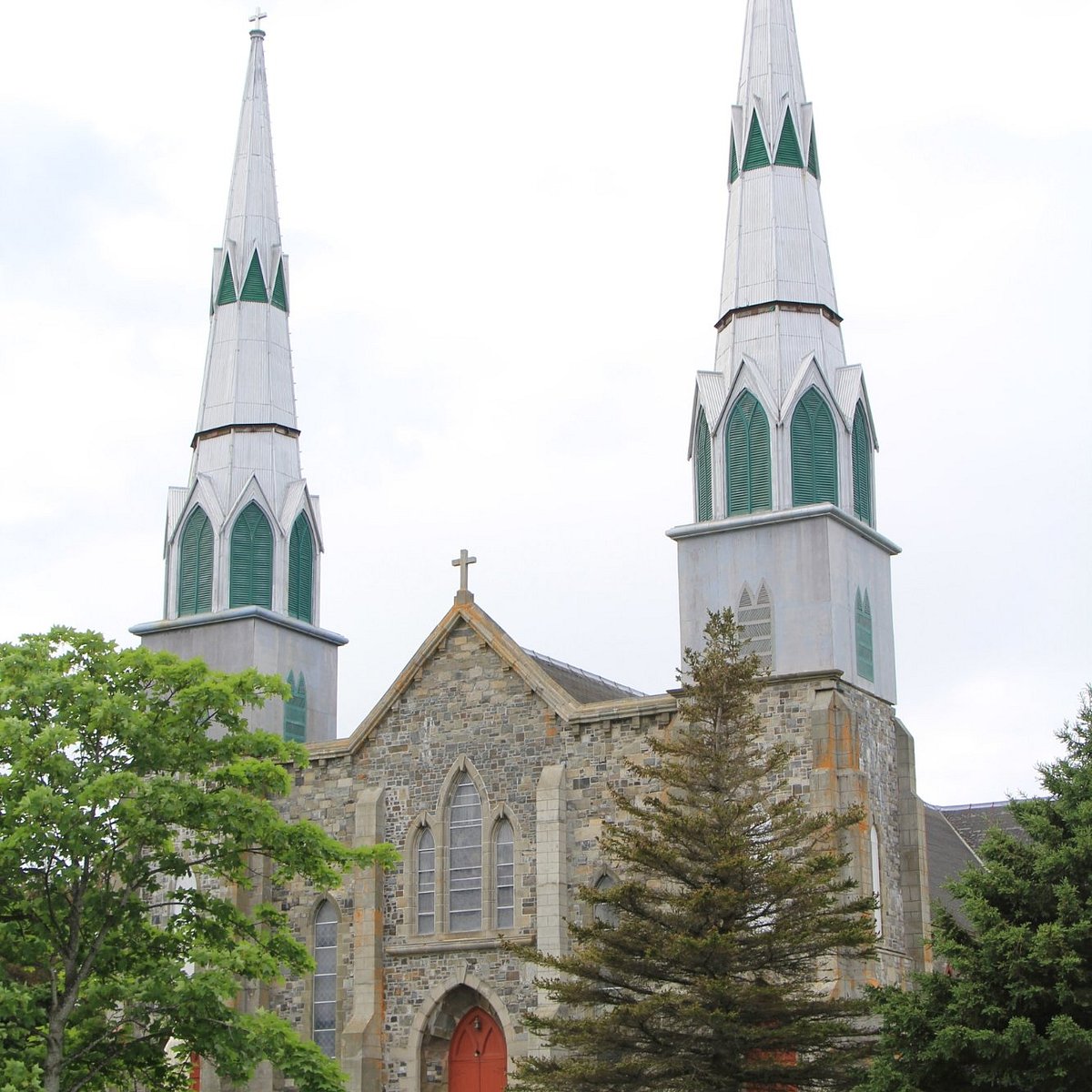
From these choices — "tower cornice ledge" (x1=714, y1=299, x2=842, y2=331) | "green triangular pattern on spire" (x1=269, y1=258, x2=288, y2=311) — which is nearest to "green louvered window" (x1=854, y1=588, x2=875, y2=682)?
"tower cornice ledge" (x1=714, y1=299, x2=842, y2=331)

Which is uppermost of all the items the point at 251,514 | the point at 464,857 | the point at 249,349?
the point at 249,349

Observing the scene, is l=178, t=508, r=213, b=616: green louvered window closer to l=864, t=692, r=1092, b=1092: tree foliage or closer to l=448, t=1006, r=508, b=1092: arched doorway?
l=448, t=1006, r=508, b=1092: arched doorway

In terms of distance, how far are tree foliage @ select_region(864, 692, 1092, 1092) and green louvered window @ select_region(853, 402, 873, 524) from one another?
10.5 m

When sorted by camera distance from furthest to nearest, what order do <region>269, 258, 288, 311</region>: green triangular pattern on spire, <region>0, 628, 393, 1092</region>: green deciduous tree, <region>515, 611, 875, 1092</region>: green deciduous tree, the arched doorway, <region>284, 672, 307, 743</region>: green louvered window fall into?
<region>269, 258, 288, 311</region>: green triangular pattern on spire → <region>284, 672, 307, 743</region>: green louvered window → the arched doorway → <region>515, 611, 875, 1092</region>: green deciduous tree → <region>0, 628, 393, 1092</region>: green deciduous tree

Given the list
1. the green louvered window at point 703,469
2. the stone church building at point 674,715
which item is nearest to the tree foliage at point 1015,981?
the stone church building at point 674,715

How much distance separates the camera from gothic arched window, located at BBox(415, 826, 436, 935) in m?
32.8

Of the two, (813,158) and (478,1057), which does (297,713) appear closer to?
(478,1057)

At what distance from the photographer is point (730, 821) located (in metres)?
24.4

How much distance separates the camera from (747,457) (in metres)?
33.0

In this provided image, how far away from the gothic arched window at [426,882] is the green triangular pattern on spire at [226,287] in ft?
44.4

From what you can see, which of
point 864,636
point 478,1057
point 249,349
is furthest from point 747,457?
point 249,349

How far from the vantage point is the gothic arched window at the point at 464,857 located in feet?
106

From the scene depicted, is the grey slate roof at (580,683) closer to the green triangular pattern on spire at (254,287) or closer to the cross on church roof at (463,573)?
the cross on church roof at (463,573)

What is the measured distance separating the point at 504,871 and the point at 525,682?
126 inches
